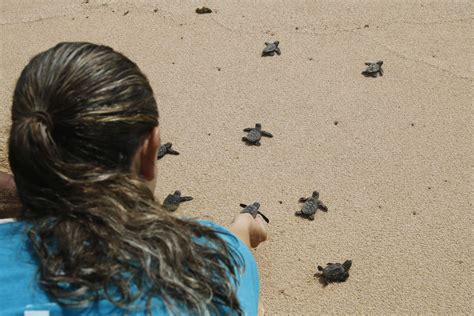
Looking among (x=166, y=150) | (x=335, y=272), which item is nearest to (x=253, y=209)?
(x=335, y=272)

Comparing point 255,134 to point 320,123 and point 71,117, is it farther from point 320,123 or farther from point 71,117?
point 71,117

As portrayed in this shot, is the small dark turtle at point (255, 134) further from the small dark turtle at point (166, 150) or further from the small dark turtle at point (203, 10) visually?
the small dark turtle at point (203, 10)

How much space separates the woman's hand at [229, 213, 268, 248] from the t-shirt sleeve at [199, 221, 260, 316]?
860 mm

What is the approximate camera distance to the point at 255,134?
150 inches

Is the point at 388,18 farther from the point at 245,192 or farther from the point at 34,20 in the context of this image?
the point at 34,20

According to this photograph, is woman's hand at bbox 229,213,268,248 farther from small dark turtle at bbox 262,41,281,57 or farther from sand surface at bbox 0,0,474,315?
small dark turtle at bbox 262,41,281,57

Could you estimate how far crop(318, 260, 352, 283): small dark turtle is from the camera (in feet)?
9.82

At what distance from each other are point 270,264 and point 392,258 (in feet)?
2.15

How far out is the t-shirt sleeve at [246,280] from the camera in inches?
56.6

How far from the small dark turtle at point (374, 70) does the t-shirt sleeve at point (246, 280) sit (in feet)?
10.2

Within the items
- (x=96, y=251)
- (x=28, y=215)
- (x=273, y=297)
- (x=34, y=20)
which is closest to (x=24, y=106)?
(x=28, y=215)

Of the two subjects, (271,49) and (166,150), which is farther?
(271,49)

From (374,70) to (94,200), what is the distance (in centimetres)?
347

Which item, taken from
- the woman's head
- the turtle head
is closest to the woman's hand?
the turtle head
